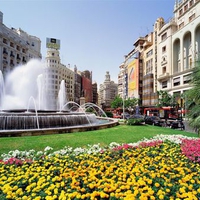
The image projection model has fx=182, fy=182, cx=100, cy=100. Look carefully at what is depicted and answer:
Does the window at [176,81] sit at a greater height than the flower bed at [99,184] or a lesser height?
greater

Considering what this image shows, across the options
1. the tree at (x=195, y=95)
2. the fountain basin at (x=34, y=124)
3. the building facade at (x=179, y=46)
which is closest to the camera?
the tree at (x=195, y=95)

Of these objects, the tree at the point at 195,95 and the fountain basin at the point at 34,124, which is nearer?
the tree at the point at 195,95

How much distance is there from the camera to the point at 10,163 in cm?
553

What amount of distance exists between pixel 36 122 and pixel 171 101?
135 ft

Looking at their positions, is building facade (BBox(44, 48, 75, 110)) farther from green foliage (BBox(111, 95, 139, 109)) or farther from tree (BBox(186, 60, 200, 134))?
tree (BBox(186, 60, 200, 134))

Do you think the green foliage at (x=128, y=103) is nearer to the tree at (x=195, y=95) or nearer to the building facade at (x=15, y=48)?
the building facade at (x=15, y=48)

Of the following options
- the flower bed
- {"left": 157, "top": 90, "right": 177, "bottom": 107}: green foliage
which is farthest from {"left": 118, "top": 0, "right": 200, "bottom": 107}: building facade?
the flower bed

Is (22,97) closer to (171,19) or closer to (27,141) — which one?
(27,141)

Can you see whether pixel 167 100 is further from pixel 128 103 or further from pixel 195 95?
pixel 195 95

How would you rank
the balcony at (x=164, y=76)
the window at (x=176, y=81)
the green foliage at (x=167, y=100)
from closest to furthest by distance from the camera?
the green foliage at (x=167, y=100)
the window at (x=176, y=81)
the balcony at (x=164, y=76)

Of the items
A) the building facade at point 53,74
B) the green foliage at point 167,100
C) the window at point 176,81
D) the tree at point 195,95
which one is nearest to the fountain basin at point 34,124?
the tree at point 195,95

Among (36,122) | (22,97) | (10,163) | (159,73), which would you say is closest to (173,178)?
(10,163)

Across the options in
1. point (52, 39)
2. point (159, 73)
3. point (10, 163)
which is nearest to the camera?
point (10, 163)

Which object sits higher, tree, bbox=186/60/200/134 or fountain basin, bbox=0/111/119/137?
tree, bbox=186/60/200/134
